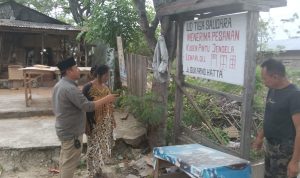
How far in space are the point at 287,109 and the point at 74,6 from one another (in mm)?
20219

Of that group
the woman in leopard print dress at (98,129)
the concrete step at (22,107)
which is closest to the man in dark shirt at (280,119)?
the woman in leopard print dress at (98,129)

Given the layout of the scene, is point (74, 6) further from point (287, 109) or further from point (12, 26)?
point (287, 109)

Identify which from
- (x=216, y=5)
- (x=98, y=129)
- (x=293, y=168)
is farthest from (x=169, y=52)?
(x=293, y=168)

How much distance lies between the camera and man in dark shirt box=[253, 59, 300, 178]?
324cm

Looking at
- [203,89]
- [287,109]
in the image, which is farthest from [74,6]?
[287,109]

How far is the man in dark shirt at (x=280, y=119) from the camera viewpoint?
128 inches

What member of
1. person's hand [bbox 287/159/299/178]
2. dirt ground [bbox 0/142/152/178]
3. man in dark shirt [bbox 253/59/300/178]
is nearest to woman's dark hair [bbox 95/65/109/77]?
dirt ground [bbox 0/142/152/178]

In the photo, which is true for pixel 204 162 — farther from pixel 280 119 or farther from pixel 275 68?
pixel 275 68

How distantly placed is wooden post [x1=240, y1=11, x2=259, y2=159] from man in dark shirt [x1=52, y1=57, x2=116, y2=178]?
1.72 meters

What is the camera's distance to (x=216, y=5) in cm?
402

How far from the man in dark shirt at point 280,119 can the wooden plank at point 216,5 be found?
0.68 meters

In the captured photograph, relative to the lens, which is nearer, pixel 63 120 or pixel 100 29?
pixel 63 120

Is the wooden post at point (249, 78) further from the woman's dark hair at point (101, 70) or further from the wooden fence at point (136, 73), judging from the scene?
the wooden fence at point (136, 73)

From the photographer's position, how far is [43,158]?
6.07m
